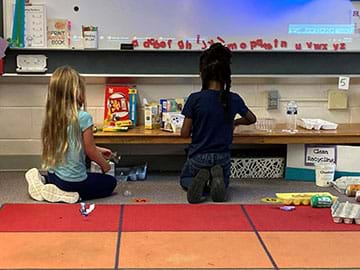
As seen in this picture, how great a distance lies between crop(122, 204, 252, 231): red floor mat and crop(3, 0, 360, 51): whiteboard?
1297 mm

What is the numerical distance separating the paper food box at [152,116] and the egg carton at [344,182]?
50.7 inches

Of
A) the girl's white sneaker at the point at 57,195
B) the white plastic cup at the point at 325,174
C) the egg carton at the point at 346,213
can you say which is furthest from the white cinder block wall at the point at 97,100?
the egg carton at the point at 346,213

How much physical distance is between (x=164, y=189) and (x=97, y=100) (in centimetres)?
90

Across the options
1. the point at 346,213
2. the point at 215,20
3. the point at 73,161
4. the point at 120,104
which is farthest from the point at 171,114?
the point at 346,213

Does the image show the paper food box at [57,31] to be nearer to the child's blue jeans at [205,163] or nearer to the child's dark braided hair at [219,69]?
the child's dark braided hair at [219,69]

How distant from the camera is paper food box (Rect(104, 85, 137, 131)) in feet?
14.3

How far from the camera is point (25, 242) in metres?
2.94

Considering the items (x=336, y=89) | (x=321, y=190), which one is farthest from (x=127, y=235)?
(x=336, y=89)

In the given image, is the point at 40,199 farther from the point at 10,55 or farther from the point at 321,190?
the point at 321,190

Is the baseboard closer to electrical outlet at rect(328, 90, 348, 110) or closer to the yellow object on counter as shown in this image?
the yellow object on counter

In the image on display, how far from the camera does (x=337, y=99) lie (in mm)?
4539

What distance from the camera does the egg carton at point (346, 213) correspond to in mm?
3270

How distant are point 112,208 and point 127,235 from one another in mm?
524

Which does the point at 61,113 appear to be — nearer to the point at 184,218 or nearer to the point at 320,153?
the point at 184,218
